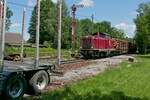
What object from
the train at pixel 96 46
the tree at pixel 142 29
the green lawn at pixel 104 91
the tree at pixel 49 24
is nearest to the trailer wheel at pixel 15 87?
the green lawn at pixel 104 91

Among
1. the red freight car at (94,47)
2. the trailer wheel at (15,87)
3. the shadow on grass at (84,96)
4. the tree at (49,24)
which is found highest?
the tree at (49,24)

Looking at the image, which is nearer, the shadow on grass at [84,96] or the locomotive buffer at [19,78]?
the locomotive buffer at [19,78]

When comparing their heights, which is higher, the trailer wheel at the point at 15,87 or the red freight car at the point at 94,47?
the red freight car at the point at 94,47

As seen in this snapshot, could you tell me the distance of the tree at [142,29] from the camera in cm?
7888

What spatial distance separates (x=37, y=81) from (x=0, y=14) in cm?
278

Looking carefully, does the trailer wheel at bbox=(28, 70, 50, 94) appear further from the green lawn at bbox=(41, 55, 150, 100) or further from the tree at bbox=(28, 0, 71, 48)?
the tree at bbox=(28, 0, 71, 48)

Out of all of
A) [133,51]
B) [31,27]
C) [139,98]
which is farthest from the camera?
[31,27]

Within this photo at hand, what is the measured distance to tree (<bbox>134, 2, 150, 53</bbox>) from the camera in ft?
259

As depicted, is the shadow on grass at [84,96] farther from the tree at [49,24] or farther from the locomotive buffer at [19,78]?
the tree at [49,24]

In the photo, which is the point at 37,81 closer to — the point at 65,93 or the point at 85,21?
the point at 65,93

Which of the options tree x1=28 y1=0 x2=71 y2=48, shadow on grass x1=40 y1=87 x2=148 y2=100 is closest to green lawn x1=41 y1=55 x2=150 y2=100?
shadow on grass x1=40 y1=87 x2=148 y2=100

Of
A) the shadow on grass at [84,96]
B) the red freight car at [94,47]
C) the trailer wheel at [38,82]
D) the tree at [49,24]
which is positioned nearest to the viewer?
the shadow on grass at [84,96]

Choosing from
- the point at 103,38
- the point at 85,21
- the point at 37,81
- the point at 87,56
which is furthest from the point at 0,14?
the point at 85,21

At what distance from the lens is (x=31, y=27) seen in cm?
11006
